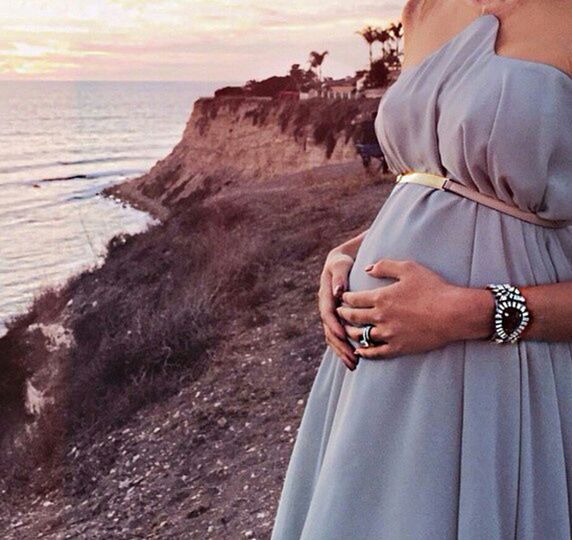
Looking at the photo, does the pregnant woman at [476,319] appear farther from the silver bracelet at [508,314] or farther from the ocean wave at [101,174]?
the ocean wave at [101,174]

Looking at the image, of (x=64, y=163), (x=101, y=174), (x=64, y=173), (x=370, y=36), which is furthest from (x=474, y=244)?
(x=64, y=163)

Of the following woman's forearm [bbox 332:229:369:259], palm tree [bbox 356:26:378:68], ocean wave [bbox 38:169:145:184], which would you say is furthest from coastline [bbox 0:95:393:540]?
ocean wave [bbox 38:169:145:184]

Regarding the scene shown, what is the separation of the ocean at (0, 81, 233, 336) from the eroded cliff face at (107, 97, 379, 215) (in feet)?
7.75

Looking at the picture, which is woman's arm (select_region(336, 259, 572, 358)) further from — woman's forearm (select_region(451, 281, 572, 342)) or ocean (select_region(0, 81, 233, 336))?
ocean (select_region(0, 81, 233, 336))

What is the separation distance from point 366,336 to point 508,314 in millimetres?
212

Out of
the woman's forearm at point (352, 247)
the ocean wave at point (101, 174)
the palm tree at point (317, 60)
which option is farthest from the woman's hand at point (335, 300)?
the ocean wave at point (101, 174)

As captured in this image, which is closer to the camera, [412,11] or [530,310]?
[530,310]

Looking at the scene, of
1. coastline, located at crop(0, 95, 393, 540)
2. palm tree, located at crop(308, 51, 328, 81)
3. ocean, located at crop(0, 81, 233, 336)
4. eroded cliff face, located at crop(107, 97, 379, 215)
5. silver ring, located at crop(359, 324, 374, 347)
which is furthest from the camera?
palm tree, located at crop(308, 51, 328, 81)

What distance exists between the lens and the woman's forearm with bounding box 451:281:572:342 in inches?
41.3

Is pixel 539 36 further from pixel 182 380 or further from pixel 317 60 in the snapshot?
pixel 317 60

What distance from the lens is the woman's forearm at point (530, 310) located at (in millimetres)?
1049

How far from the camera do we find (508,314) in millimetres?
1042

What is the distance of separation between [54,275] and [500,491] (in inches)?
662

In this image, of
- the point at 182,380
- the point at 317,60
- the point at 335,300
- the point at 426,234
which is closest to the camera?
the point at 426,234
